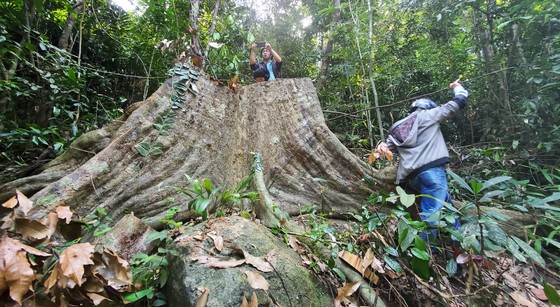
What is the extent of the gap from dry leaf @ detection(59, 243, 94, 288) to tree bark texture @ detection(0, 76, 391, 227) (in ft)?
3.38

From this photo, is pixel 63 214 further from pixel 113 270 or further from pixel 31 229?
pixel 113 270

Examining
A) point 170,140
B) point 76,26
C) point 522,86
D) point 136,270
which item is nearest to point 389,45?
point 522,86

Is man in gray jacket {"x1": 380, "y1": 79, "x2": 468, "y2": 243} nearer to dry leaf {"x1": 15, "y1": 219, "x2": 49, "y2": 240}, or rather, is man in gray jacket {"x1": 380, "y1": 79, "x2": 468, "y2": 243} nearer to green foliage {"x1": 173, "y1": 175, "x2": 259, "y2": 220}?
green foliage {"x1": 173, "y1": 175, "x2": 259, "y2": 220}

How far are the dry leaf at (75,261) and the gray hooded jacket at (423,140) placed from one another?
2861 millimetres

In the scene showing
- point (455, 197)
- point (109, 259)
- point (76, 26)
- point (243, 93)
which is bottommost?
point (455, 197)

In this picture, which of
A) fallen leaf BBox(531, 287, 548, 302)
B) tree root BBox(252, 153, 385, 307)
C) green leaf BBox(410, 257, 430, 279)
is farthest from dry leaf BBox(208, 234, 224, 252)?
fallen leaf BBox(531, 287, 548, 302)

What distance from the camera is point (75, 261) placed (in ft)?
4.21

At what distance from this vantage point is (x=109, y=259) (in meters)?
1.45

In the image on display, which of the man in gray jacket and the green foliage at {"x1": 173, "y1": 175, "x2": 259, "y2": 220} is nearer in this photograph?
the green foliage at {"x1": 173, "y1": 175, "x2": 259, "y2": 220}

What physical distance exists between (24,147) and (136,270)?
254cm

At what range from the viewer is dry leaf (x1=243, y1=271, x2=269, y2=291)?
1.46 meters

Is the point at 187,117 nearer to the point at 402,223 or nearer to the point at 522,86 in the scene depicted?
the point at 402,223

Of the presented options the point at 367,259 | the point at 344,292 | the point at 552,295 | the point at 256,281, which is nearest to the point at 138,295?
the point at 256,281

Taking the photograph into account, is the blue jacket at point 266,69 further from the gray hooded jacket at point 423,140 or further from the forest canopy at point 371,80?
the gray hooded jacket at point 423,140
